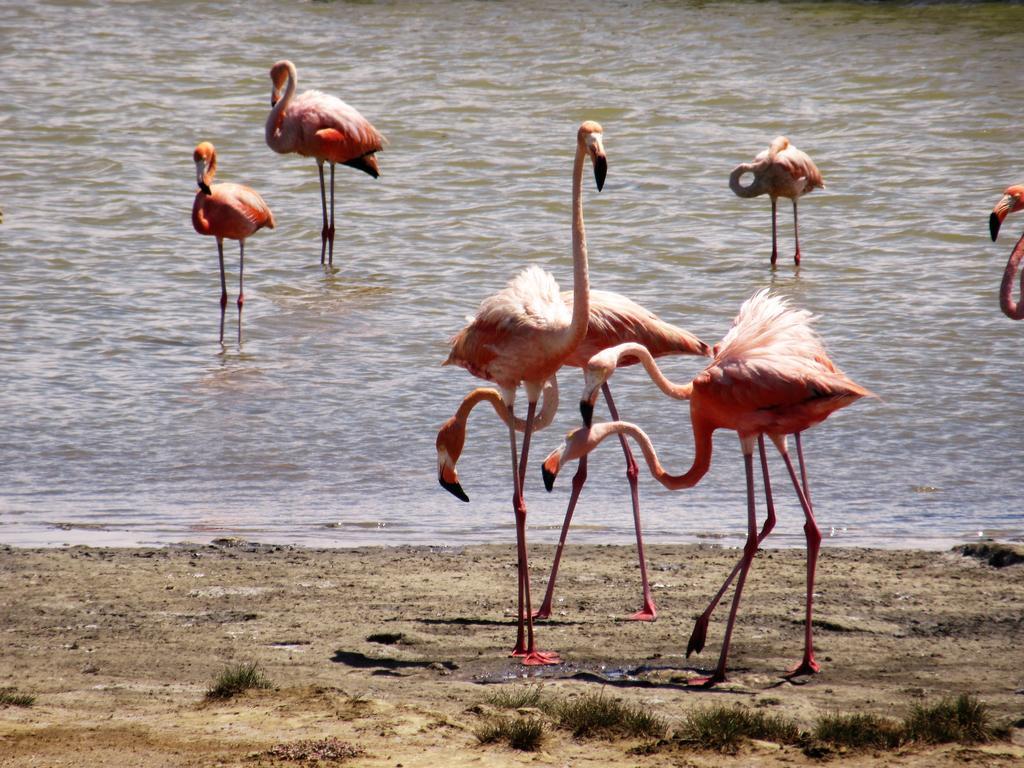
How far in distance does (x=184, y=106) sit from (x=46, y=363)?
808 cm

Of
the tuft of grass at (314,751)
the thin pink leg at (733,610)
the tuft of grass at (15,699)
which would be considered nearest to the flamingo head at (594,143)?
the thin pink leg at (733,610)

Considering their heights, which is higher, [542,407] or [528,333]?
[528,333]

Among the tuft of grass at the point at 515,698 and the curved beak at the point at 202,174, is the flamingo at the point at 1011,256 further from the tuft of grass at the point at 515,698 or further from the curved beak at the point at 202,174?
the curved beak at the point at 202,174

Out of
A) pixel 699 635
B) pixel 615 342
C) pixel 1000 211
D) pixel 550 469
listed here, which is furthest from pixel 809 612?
pixel 1000 211

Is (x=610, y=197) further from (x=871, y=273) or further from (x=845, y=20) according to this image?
(x=845, y=20)

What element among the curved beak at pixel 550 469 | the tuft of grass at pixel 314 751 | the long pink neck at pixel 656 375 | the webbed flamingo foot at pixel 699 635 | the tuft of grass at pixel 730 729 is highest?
the long pink neck at pixel 656 375

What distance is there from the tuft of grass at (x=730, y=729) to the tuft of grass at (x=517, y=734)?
0.39 meters

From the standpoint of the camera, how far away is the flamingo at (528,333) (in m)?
5.16

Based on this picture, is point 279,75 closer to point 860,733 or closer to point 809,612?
point 809,612

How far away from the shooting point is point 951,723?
3.96 m

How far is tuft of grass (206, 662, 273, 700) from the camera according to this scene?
4.26m

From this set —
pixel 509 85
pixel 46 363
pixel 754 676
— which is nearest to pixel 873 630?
pixel 754 676

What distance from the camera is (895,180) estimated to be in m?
14.1

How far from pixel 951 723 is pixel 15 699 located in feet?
8.68
